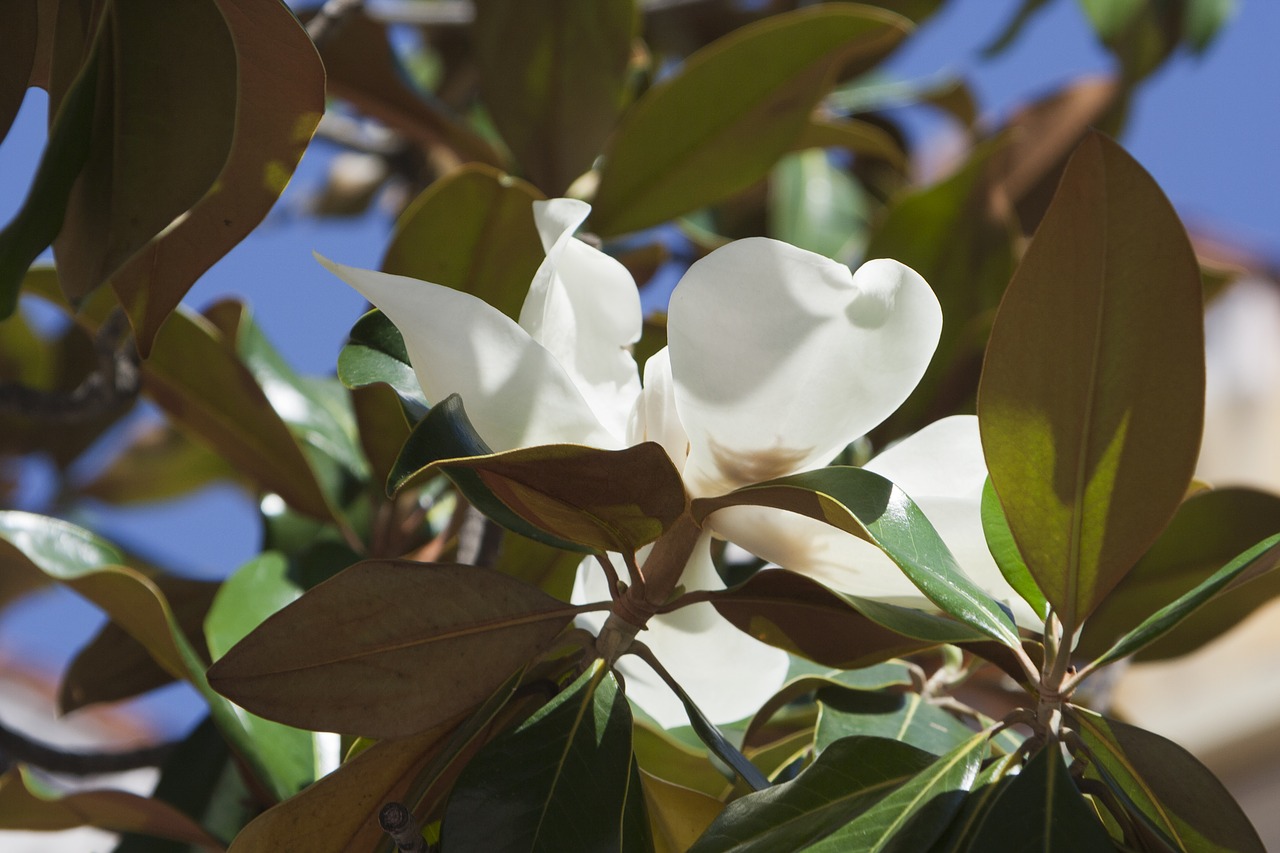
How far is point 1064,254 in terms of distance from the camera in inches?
18.5

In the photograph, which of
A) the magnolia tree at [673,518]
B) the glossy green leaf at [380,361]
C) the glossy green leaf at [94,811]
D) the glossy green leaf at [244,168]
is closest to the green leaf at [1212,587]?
the magnolia tree at [673,518]

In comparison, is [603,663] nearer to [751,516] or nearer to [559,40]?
[751,516]

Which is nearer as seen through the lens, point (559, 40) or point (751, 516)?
point (751, 516)

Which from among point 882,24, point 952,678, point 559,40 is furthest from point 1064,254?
point 559,40

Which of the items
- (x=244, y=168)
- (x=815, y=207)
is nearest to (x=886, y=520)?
(x=244, y=168)

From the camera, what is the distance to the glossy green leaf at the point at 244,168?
535 mm

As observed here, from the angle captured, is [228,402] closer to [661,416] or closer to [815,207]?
[661,416]

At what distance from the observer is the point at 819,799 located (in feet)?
1.73

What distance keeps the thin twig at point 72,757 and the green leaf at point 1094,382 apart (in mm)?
682

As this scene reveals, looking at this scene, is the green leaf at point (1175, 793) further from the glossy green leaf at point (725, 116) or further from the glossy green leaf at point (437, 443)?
the glossy green leaf at point (725, 116)

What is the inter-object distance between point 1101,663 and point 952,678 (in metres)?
0.26

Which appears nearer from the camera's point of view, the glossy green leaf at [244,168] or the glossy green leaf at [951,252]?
the glossy green leaf at [244,168]

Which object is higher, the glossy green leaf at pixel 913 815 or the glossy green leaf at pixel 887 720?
the glossy green leaf at pixel 887 720

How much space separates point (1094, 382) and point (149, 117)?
421 mm
